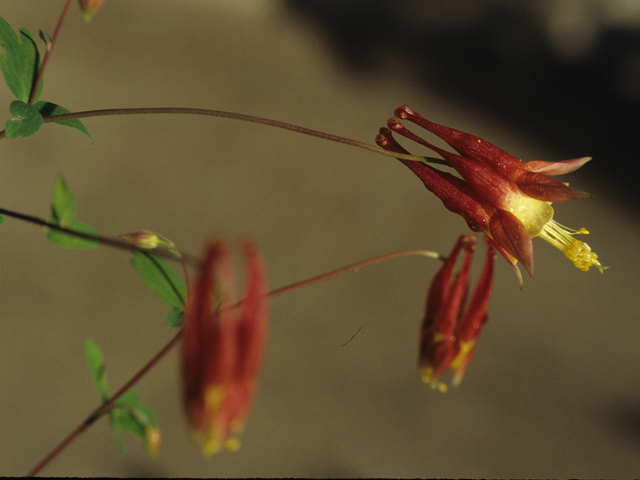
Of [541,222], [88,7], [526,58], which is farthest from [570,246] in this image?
[526,58]

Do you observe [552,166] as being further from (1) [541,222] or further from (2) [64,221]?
(2) [64,221]

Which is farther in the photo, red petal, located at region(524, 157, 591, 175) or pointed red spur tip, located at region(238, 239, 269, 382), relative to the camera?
red petal, located at region(524, 157, 591, 175)

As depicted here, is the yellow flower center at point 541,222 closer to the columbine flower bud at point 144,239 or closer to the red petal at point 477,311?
the red petal at point 477,311

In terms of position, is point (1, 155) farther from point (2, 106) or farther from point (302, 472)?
point (302, 472)

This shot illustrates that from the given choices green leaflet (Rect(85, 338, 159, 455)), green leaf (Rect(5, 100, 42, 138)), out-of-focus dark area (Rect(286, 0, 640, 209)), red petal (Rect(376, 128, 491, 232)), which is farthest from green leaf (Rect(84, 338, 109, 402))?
out-of-focus dark area (Rect(286, 0, 640, 209))

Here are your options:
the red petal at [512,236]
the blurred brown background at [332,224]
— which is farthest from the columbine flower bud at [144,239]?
the blurred brown background at [332,224]

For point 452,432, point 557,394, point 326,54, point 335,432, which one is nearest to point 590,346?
point 557,394

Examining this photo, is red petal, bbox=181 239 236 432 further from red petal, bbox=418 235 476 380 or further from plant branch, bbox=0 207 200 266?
red petal, bbox=418 235 476 380
